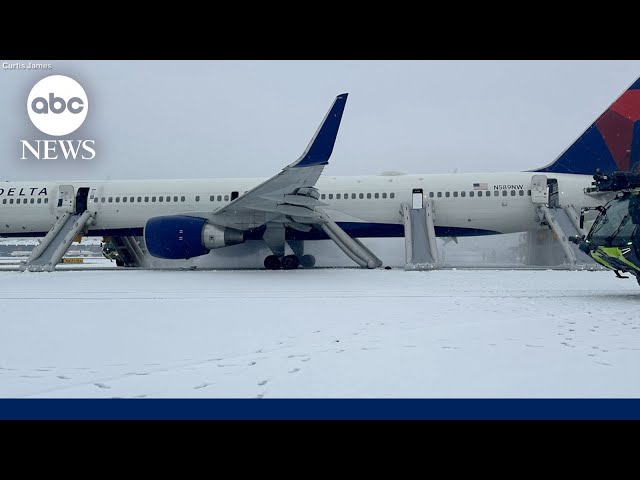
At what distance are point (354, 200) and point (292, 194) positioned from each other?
273 cm

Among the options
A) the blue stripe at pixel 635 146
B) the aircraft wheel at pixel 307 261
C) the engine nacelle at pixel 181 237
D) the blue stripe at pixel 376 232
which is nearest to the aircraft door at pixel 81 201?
the engine nacelle at pixel 181 237

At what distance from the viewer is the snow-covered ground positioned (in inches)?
105

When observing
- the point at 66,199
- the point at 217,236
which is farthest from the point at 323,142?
the point at 66,199

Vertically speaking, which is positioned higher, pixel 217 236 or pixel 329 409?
→ pixel 217 236

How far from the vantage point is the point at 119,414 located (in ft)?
7.47

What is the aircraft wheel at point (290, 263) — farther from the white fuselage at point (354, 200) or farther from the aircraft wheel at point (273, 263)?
the white fuselage at point (354, 200)

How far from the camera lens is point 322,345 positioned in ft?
12.2

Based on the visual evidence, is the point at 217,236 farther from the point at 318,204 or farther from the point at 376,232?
the point at 376,232

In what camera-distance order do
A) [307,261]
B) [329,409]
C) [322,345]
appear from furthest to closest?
[307,261] → [322,345] → [329,409]

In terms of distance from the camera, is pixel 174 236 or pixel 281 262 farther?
pixel 281 262

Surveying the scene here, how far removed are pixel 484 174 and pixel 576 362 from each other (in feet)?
41.4

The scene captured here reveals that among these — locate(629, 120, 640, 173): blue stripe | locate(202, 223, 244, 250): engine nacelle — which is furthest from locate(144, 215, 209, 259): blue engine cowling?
locate(629, 120, 640, 173): blue stripe

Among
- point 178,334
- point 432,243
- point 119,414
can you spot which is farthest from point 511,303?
point 432,243

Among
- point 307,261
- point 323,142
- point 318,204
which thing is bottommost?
point 307,261
